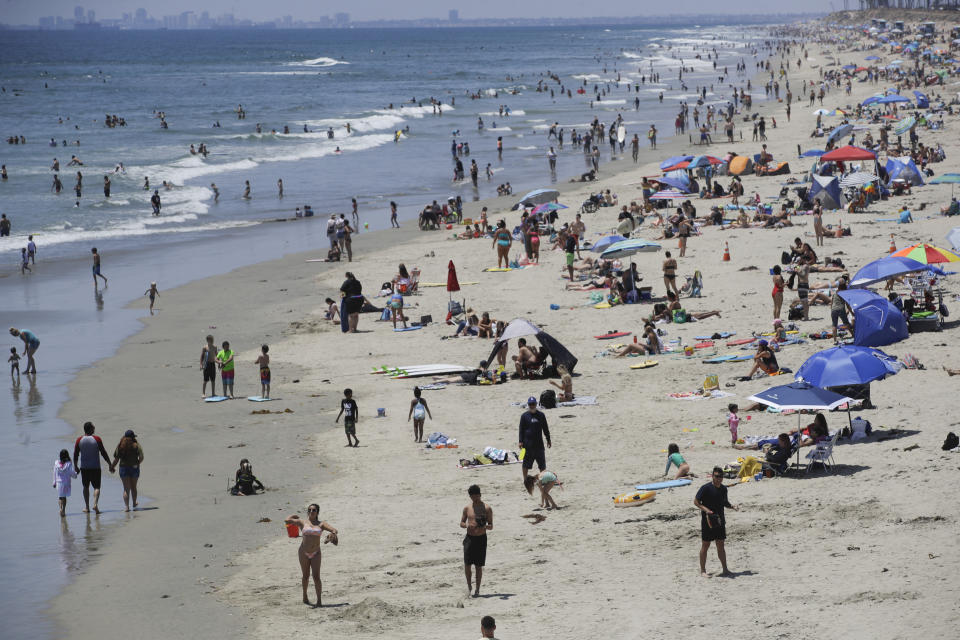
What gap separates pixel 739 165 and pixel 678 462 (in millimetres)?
27861

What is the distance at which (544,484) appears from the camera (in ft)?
43.1

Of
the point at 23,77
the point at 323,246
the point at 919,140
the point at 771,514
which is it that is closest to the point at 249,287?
the point at 323,246

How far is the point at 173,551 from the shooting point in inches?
516

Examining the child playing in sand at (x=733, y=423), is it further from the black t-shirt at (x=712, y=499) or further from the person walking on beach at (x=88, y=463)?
the person walking on beach at (x=88, y=463)

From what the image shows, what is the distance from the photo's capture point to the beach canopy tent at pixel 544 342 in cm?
1931

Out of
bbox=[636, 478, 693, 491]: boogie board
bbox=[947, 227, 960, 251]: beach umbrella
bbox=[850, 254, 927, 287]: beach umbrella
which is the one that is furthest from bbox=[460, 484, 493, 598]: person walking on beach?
bbox=[947, 227, 960, 251]: beach umbrella

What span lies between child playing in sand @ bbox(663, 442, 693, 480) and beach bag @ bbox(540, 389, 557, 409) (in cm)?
395

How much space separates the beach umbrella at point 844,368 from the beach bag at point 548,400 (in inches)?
189

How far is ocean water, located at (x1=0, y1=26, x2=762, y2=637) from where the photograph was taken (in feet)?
56.9

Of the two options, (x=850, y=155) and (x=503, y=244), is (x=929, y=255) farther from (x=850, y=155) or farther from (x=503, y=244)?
(x=850, y=155)

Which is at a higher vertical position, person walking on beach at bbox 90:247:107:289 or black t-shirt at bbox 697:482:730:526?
black t-shirt at bbox 697:482:730:526

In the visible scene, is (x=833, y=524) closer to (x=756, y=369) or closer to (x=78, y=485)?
(x=756, y=369)

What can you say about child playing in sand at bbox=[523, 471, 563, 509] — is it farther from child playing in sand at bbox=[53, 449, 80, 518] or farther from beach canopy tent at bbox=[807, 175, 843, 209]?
beach canopy tent at bbox=[807, 175, 843, 209]

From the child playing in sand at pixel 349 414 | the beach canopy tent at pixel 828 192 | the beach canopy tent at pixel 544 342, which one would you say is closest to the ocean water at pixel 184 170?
the child playing in sand at pixel 349 414
